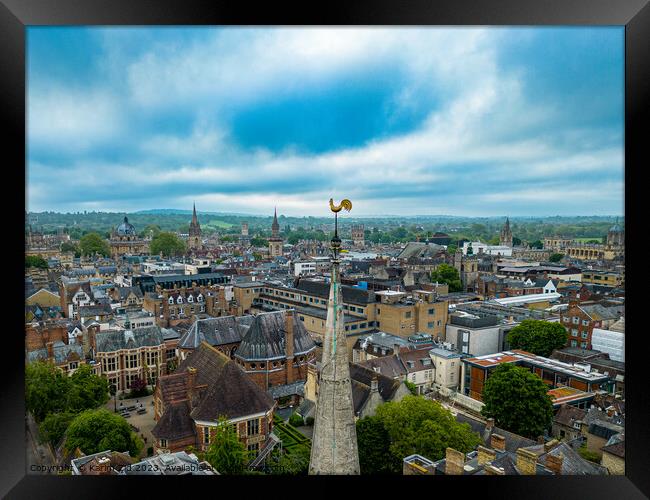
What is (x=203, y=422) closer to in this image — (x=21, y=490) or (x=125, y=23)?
(x=21, y=490)

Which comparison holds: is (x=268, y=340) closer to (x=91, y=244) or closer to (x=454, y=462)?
(x=454, y=462)

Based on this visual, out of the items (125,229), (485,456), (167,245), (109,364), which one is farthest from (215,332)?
(125,229)

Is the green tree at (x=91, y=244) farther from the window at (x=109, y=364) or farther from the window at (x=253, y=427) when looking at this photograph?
the window at (x=253, y=427)

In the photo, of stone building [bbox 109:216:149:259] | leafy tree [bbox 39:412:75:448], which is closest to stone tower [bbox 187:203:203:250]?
stone building [bbox 109:216:149:259]

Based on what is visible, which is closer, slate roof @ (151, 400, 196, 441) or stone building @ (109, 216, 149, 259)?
slate roof @ (151, 400, 196, 441)

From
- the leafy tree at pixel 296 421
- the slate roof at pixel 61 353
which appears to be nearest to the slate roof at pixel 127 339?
the slate roof at pixel 61 353

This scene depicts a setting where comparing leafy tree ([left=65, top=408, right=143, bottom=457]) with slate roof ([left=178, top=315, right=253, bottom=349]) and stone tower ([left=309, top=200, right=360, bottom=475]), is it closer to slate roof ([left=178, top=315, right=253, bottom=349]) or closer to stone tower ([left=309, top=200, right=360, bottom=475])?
slate roof ([left=178, top=315, right=253, bottom=349])
